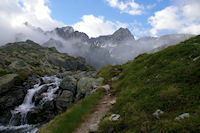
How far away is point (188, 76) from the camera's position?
43.0 ft

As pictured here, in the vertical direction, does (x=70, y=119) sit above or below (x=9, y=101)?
above

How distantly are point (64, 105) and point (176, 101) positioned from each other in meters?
23.2

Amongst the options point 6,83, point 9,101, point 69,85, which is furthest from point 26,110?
point 69,85

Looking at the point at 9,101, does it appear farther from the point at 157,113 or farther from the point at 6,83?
the point at 157,113

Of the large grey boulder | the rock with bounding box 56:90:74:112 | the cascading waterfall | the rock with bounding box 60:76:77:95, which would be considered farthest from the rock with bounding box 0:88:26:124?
the large grey boulder

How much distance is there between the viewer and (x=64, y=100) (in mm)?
29031

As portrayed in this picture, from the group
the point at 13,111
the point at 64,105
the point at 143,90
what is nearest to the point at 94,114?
the point at 143,90

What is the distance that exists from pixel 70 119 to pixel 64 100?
15070mm

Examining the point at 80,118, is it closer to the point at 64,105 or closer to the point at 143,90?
the point at 143,90

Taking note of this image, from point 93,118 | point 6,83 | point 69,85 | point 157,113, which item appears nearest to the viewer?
point 157,113

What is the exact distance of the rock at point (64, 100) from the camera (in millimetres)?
28672

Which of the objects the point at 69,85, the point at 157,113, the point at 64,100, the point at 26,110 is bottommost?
the point at 26,110

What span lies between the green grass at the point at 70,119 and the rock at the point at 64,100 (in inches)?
452

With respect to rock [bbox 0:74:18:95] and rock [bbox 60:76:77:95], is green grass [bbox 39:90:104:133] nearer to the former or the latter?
rock [bbox 60:76:77:95]
